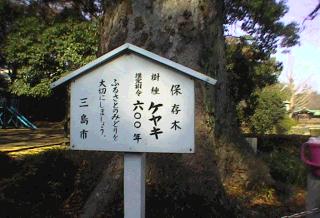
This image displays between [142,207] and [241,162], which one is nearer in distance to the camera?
[142,207]

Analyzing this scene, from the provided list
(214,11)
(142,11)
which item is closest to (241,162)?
(214,11)

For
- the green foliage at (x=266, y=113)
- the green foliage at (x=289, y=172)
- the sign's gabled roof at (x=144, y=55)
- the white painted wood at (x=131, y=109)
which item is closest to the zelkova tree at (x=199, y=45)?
the green foliage at (x=289, y=172)

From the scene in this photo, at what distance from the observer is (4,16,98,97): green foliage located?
53.8ft

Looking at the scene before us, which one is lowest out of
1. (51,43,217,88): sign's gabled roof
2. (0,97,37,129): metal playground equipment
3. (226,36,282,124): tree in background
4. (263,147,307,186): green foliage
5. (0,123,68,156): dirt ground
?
(263,147,307,186): green foliage

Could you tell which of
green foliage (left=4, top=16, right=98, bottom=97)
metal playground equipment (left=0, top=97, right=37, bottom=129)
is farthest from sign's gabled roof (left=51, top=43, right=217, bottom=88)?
metal playground equipment (left=0, top=97, right=37, bottom=129)

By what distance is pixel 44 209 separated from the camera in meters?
5.49

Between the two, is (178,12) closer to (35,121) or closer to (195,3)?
(195,3)

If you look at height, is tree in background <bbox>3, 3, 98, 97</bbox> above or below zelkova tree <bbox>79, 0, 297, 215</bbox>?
above

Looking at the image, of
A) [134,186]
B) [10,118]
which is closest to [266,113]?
[10,118]

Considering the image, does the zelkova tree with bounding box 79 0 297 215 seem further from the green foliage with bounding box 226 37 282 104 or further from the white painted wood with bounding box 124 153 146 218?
the green foliage with bounding box 226 37 282 104

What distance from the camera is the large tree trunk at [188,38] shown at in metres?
5.89

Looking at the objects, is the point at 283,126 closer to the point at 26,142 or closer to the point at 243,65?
the point at 243,65

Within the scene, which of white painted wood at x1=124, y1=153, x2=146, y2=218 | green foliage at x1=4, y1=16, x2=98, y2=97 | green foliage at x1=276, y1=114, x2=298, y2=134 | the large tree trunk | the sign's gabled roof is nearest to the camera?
the sign's gabled roof

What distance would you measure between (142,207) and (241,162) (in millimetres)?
3726
